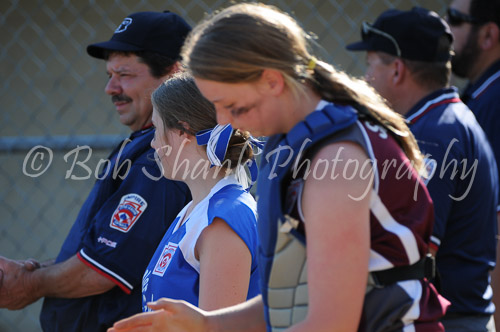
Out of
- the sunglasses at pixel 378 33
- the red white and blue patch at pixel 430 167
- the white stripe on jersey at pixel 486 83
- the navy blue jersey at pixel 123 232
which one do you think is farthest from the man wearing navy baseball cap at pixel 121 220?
the white stripe on jersey at pixel 486 83

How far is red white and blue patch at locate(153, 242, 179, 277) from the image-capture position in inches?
84.4

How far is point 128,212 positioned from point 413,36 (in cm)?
124

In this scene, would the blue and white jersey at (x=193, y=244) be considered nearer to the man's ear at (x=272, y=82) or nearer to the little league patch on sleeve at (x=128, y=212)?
the little league patch on sleeve at (x=128, y=212)

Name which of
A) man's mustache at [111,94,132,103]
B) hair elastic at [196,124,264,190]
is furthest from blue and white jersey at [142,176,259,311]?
man's mustache at [111,94,132,103]

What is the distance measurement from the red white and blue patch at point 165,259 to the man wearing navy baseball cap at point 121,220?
1.55ft

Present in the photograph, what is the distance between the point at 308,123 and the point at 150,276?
91 cm

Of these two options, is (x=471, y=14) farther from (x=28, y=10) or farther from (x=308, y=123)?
(x=28, y=10)

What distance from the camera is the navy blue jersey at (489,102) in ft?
9.02

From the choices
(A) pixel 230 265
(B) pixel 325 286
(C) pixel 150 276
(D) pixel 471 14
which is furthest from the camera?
(D) pixel 471 14

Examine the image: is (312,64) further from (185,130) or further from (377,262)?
(185,130)

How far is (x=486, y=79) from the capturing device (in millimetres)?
2867

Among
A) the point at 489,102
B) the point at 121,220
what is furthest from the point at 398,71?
the point at 121,220

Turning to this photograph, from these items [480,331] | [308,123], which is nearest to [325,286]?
[308,123]

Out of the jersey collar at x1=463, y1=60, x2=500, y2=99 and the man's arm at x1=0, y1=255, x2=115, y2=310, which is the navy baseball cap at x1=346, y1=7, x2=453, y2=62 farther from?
the man's arm at x1=0, y1=255, x2=115, y2=310
